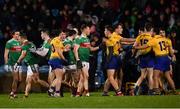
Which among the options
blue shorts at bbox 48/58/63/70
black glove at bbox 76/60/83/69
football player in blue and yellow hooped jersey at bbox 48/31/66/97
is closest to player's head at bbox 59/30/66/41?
football player in blue and yellow hooped jersey at bbox 48/31/66/97

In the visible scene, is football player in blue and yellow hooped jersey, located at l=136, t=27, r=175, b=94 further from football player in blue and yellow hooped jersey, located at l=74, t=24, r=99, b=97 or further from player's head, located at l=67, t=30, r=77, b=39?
player's head, located at l=67, t=30, r=77, b=39

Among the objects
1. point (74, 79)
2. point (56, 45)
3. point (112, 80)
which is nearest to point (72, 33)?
point (56, 45)

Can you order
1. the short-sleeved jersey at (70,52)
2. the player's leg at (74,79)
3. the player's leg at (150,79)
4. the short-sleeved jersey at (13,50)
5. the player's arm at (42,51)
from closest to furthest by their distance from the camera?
the player's leg at (150,79), the short-sleeved jersey at (70,52), the player's leg at (74,79), the player's arm at (42,51), the short-sleeved jersey at (13,50)

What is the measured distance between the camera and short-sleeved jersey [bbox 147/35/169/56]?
2431 cm

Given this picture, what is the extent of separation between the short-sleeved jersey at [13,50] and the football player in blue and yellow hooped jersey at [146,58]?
3.93 meters

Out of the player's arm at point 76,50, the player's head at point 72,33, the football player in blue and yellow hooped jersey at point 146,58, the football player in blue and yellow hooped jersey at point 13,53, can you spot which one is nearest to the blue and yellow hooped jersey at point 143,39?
the football player in blue and yellow hooped jersey at point 146,58

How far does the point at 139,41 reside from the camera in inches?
954

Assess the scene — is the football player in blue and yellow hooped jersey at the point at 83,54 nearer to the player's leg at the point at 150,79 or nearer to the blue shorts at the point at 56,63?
the blue shorts at the point at 56,63

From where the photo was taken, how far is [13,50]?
25.4m

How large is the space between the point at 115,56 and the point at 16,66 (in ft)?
10.8

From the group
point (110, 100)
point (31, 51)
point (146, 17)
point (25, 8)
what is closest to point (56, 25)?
point (25, 8)

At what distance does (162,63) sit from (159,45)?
1.90 ft

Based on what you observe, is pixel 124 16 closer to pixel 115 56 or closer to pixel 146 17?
pixel 146 17

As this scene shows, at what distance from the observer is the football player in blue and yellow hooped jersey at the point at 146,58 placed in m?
24.1
